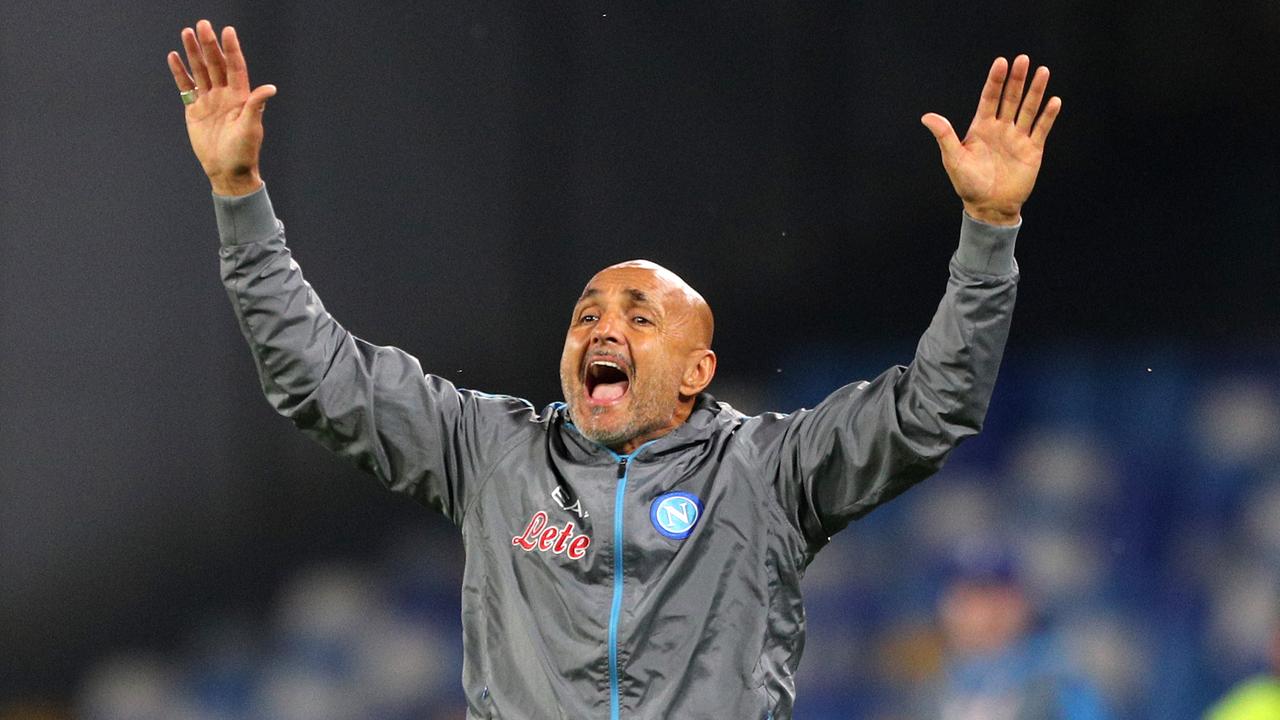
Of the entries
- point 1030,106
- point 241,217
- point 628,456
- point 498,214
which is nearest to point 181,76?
point 241,217

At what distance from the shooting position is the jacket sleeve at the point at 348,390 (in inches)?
80.1

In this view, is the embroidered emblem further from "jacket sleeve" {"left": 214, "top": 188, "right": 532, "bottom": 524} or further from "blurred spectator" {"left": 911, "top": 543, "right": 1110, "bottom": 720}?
"blurred spectator" {"left": 911, "top": 543, "right": 1110, "bottom": 720}

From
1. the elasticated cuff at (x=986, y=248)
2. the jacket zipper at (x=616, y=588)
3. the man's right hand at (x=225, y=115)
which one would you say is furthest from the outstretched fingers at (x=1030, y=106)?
the man's right hand at (x=225, y=115)

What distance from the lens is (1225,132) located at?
10.8 feet

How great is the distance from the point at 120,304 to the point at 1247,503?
7.86ft

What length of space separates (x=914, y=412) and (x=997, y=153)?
0.33m

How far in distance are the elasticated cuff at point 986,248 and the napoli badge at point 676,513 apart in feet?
1.54

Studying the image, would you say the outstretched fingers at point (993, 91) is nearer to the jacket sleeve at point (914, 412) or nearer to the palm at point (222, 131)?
the jacket sleeve at point (914, 412)

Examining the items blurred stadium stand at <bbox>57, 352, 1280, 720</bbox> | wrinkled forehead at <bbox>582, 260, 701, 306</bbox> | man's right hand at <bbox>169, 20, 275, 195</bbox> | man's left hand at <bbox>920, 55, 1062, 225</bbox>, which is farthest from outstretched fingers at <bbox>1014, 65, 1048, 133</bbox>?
blurred stadium stand at <bbox>57, 352, 1280, 720</bbox>

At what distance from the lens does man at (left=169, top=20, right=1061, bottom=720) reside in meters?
1.93

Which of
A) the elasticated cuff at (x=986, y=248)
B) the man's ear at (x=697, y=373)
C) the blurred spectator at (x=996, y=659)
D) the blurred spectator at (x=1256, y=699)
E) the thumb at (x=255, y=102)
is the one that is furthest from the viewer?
the blurred spectator at (x=996, y=659)

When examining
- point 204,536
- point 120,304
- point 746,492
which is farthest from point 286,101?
point 746,492

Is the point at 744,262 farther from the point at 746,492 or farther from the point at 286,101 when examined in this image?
the point at 746,492

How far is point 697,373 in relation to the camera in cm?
228
